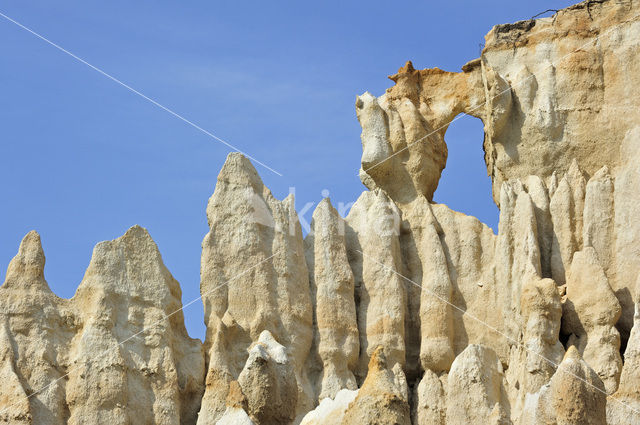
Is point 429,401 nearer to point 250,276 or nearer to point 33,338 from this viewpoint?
point 250,276

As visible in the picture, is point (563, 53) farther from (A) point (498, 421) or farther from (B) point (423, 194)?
(A) point (498, 421)

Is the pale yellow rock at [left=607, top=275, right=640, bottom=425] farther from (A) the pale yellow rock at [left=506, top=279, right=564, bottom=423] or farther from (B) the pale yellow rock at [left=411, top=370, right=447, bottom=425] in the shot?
(B) the pale yellow rock at [left=411, top=370, right=447, bottom=425]

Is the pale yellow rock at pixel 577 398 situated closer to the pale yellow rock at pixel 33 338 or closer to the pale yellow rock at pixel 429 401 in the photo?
the pale yellow rock at pixel 429 401

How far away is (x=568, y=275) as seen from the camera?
76.1 feet

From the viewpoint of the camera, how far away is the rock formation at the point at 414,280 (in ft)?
72.7

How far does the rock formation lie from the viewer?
2216 centimetres

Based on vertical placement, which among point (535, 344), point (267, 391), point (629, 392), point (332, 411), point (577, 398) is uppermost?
point (535, 344)

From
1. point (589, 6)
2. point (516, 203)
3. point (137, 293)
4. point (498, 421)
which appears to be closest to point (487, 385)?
point (498, 421)

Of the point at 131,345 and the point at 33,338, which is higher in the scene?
the point at 33,338

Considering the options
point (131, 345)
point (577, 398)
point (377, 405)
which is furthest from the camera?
point (131, 345)

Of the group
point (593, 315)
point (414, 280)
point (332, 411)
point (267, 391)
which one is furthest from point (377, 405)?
point (414, 280)

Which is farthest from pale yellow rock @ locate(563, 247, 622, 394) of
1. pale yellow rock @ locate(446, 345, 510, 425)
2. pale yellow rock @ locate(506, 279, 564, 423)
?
pale yellow rock @ locate(446, 345, 510, 425)

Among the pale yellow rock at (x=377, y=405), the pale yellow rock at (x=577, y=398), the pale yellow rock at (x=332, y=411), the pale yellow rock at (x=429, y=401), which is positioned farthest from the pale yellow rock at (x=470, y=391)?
the pale yellow rock at (x=377, y=405)

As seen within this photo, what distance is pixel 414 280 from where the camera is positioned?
24359 mm
